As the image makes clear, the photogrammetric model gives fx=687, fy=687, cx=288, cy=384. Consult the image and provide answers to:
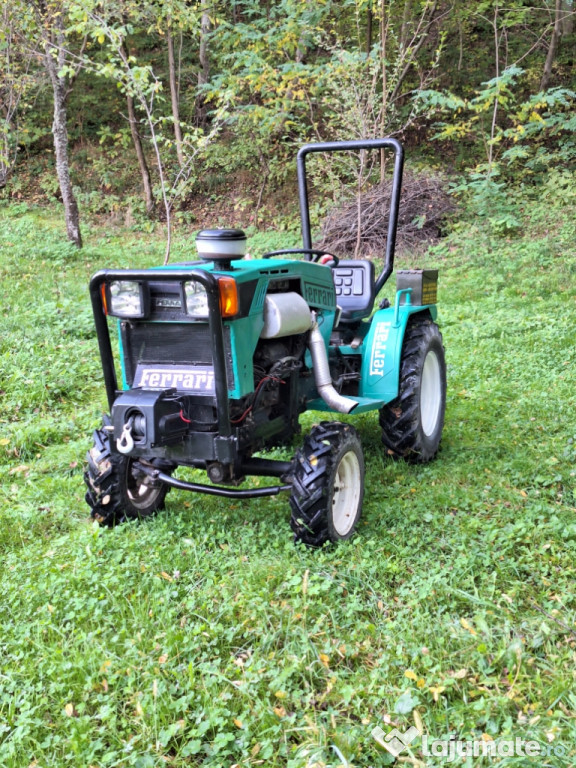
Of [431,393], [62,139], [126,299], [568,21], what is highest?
[568,21]

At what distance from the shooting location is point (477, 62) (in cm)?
1528

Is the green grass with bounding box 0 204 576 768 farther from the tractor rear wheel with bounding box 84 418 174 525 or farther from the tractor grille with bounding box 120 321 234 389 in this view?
the tractor grille with bounding box 120 321 234 389

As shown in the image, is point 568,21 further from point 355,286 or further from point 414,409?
point 414,409

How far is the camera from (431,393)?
515 cm

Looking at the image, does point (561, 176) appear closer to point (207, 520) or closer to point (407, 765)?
point (207, 520)

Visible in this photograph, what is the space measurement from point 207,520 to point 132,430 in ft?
2.67

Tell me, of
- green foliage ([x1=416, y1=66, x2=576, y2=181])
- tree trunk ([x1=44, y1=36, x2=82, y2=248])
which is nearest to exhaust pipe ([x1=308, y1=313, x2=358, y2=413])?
green foliage ([x1=416, y1=66, x2=576, y2=181])

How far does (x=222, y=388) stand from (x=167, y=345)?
512mm

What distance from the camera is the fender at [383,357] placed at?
4516mm

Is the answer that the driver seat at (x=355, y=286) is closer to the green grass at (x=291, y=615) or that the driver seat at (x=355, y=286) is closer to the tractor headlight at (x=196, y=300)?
the green grass at (x=291, y=615)

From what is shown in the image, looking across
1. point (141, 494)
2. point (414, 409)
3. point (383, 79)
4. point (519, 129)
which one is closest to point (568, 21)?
point (519, 129)

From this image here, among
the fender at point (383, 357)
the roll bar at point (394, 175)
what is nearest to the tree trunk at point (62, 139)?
the roll bar at point (394, 175)

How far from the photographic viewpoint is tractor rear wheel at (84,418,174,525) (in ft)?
11.8

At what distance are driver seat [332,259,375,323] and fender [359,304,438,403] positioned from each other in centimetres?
21
